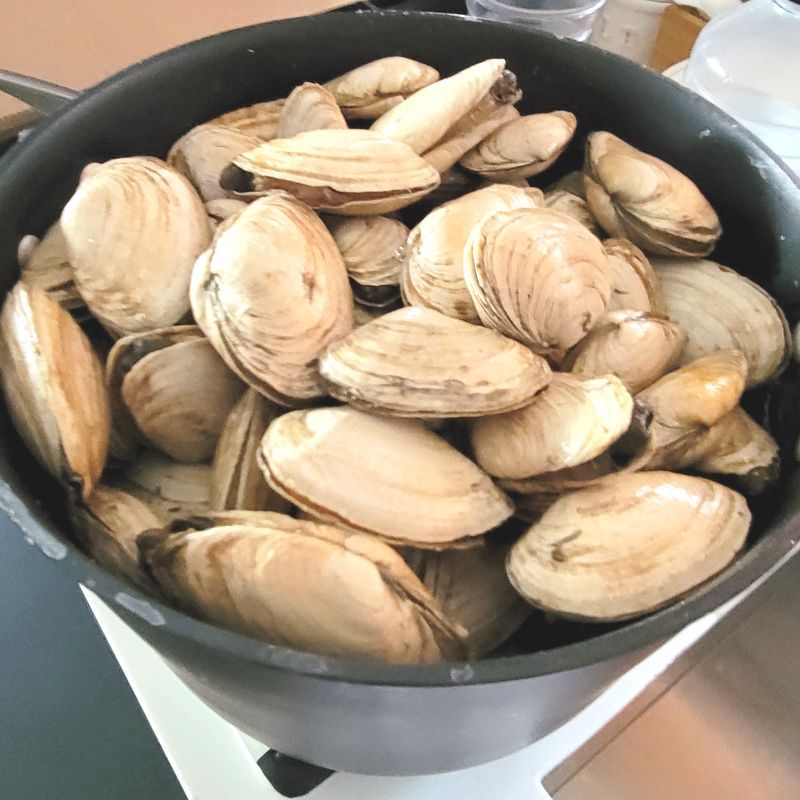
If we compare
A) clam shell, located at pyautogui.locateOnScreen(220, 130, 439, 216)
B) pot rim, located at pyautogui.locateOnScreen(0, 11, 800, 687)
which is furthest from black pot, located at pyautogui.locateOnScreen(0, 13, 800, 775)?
clam shell, located at pyautogui.locateOnScreen(220, 130, 439, 216)

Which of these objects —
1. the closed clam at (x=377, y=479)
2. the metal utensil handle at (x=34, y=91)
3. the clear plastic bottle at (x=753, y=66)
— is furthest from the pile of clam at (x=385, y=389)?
the clear plastic bottle at (x=753, y=66)

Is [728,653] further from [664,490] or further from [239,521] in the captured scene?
[239,521]

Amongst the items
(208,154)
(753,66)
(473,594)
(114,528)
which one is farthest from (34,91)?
(753,66)

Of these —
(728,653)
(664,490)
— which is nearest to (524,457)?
(664,490)

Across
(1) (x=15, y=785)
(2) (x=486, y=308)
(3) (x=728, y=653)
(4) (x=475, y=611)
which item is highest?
(2) (x=486, y=308)

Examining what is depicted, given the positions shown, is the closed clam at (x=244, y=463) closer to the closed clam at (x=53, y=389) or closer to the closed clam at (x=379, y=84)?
the closed clam at (x=53, y=389)

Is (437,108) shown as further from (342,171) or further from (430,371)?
(430,371)
